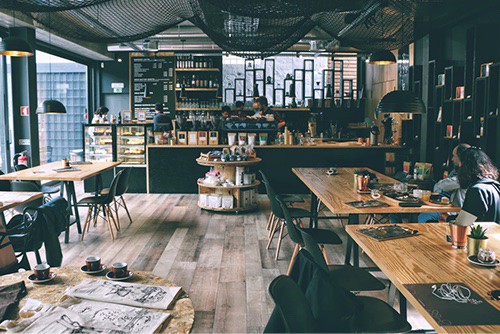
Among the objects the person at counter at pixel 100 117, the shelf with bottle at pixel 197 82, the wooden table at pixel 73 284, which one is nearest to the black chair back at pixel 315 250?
the wooden table at pixel 73 284

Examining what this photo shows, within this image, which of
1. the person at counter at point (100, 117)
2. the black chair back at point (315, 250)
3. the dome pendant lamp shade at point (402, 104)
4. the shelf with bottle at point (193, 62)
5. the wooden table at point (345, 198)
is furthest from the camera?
the shelf with bottle at point (193, 62)

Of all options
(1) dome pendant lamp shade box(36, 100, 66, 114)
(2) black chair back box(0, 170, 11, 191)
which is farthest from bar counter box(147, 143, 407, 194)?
(2) black chair back box(0, 170, 11, 191)

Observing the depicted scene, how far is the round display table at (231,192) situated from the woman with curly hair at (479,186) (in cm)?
372

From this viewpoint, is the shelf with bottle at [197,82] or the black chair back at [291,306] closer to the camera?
the black chair back at [291,306]

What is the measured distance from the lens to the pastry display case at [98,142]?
922 centimetres

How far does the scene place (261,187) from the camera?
361 inches

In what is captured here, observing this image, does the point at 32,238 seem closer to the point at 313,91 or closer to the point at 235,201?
the point at 235,201

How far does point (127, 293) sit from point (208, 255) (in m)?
3.37

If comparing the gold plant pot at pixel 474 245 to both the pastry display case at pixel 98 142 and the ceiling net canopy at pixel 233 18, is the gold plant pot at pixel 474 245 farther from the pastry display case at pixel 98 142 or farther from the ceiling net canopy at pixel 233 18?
the pastry display case at pixel 98 142

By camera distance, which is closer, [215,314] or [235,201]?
[215,314]

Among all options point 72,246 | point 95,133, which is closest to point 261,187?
point 95,133

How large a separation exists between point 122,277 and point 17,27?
24.2 feet

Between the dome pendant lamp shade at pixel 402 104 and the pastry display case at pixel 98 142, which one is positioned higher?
the dome pendant lamp shade at pixel 402 104

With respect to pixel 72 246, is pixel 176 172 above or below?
above
